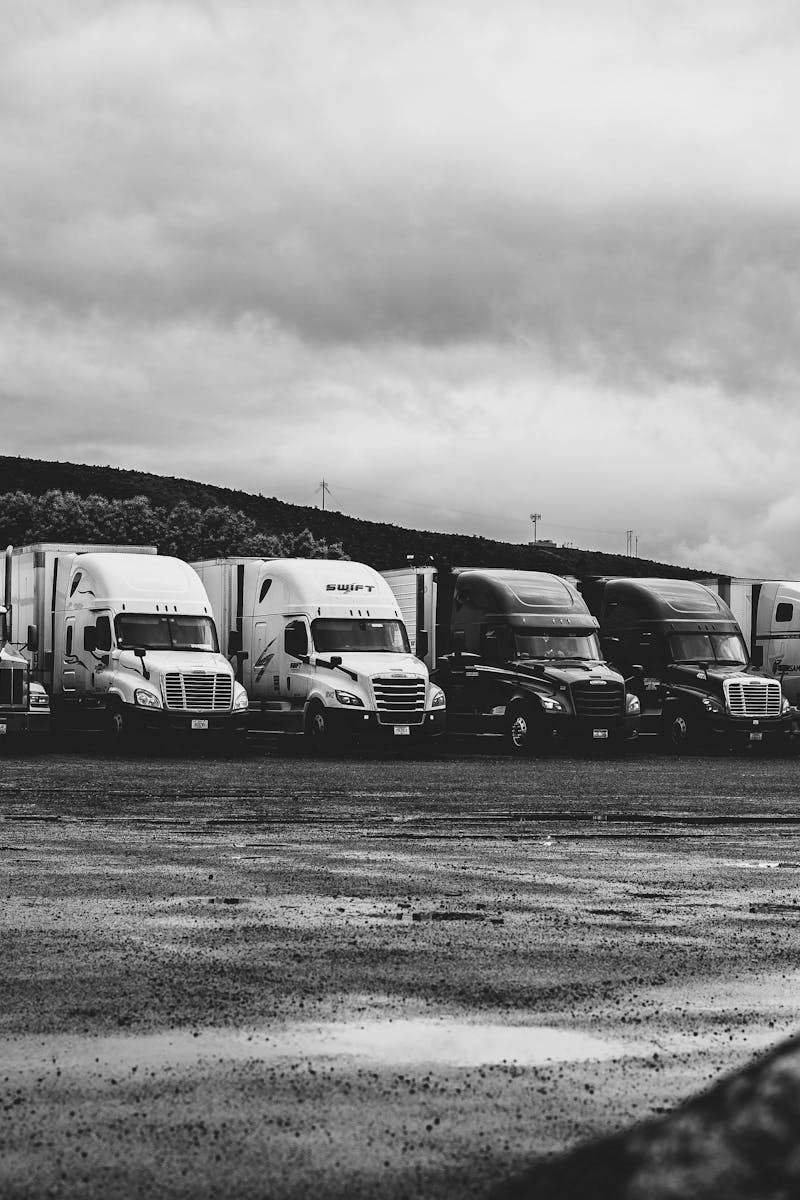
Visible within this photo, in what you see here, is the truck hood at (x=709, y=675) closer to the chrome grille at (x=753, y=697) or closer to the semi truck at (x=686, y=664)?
the semi truck at (x=686, y=664)

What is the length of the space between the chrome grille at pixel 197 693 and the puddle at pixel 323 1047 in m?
25.1

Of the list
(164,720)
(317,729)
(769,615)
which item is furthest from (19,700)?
(769,615)

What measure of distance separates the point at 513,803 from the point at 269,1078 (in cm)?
1384

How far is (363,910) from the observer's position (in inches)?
362

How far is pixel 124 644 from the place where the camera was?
1234 inches

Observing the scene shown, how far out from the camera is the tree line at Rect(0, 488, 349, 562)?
3105 inches

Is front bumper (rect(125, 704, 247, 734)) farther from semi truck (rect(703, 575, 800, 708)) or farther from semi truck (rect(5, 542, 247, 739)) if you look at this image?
semi truck (rect(703, 575, 800, 708))

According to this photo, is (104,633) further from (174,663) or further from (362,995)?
(362,995)

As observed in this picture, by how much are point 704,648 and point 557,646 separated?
4.06m

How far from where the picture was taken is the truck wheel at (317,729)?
31.1m

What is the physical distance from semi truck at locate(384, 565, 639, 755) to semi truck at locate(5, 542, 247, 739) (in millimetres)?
4602

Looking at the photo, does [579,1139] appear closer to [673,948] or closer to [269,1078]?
[269,1078]

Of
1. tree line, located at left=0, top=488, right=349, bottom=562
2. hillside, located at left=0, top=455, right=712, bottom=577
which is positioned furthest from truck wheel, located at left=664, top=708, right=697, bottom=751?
hillside, located at left=0, top=455, right=712, bottom=577

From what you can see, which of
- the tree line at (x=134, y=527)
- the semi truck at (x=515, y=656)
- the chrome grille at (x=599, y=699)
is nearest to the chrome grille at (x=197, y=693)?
the semi truck at (x=515, y=656)
